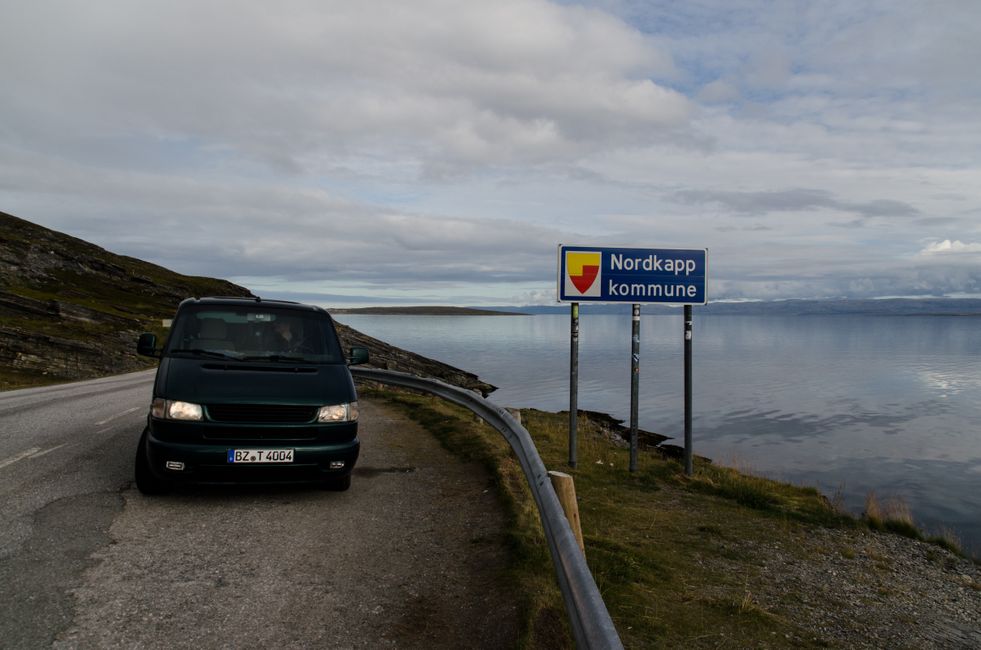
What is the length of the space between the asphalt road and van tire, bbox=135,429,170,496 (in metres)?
0.12

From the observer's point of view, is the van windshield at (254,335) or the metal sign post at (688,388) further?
the metal sign post at (688,388)

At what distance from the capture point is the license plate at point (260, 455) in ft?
19.8

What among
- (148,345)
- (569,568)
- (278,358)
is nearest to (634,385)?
(278,358)

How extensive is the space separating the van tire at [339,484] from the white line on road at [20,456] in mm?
4094

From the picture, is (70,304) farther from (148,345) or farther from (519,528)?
(519,528)

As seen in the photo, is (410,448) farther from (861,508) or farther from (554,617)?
(861,508)

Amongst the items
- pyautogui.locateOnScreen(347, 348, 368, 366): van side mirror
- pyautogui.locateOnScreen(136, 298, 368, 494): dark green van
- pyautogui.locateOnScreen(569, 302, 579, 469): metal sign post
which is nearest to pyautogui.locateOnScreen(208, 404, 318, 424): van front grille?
pyautogui.locateOnScreen(136, 298, 368, 494): dark green van

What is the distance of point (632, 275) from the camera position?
10.2m

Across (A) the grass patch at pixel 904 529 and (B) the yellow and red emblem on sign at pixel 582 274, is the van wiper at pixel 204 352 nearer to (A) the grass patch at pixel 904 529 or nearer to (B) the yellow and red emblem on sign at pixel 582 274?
(B) the yellow and red emblem on sign at pixel 582 274

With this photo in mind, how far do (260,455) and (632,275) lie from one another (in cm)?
639

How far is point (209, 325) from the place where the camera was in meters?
7.39

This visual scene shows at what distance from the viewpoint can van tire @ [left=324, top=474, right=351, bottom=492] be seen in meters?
6.79

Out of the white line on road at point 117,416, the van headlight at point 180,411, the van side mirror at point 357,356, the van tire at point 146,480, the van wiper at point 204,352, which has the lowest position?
the white line on road at point 117,416

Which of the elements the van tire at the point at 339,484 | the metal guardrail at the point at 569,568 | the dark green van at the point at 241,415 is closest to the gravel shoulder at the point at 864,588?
the metal guardrail at the point at 569,568
